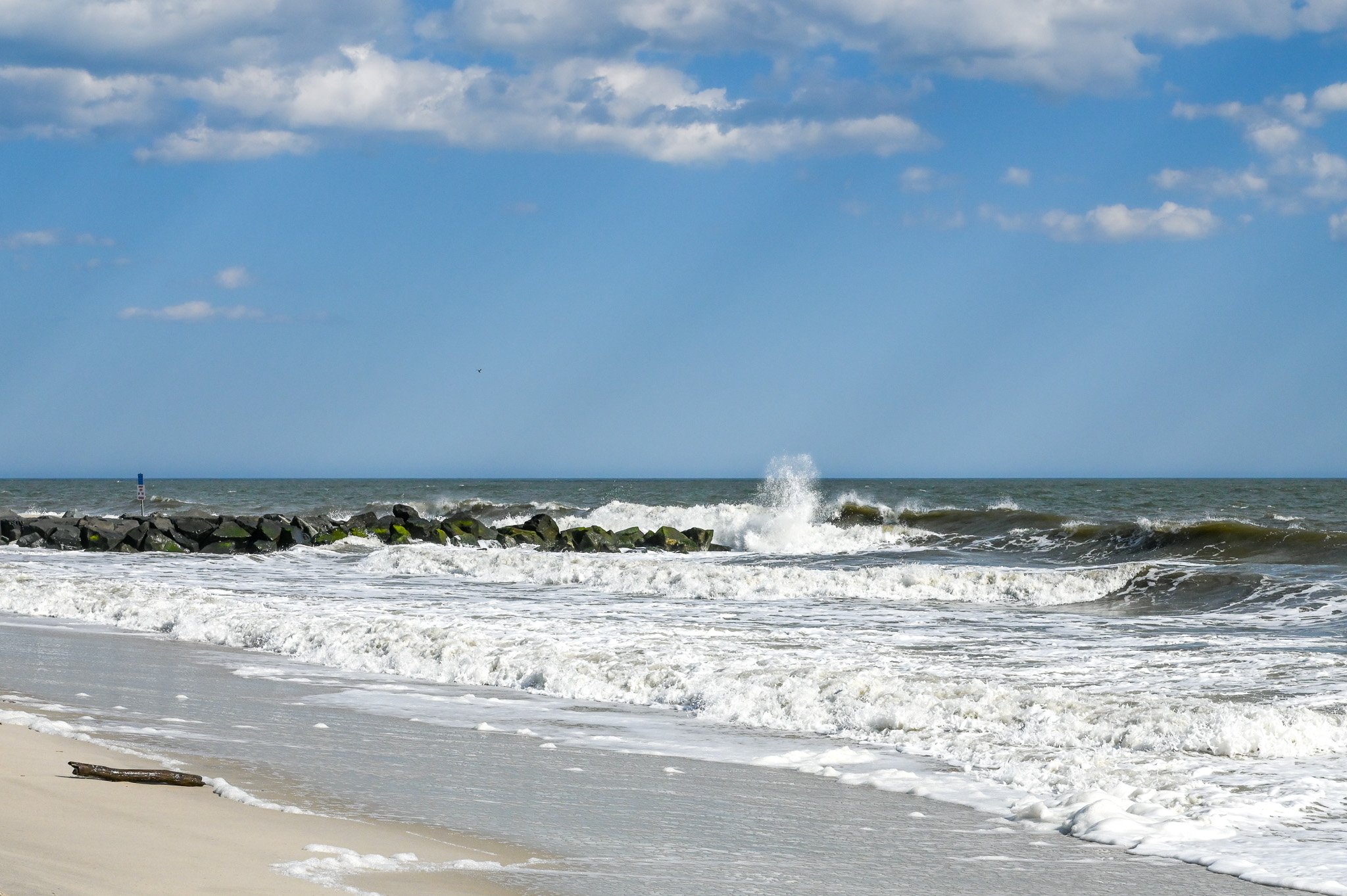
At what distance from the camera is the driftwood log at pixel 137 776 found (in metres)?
5.71

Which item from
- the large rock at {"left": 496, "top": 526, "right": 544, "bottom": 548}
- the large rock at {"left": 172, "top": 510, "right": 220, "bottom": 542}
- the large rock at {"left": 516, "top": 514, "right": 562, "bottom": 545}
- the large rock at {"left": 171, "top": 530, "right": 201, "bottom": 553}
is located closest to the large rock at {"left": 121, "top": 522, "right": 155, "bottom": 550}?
the large rock at {"left": 171, "top": 530, "right": 201, "bottom": 553}

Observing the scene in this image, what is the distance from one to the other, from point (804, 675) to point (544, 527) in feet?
75.7

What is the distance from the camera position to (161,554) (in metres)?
27.9

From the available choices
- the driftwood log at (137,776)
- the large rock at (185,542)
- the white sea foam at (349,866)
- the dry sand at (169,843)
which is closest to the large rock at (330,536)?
the large rock at (185,542)

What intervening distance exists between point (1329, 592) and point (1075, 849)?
13548 millimetres

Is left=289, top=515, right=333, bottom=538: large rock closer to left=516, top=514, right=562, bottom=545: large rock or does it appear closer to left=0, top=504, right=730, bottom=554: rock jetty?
left=0, top=504, right=730, bottom=554: rock jetty

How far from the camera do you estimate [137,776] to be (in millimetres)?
5711

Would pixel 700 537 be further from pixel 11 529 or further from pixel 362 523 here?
pixel 11 529

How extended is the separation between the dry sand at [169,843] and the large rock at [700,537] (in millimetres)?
26670

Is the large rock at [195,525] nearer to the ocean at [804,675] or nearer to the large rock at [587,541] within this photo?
the ocean at [804,675]

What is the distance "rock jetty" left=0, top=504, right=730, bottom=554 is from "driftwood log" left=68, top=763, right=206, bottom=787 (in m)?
24.5

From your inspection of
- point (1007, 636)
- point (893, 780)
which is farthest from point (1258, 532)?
point (893, 780)

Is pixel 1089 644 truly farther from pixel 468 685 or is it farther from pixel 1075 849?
pixel 1075 849

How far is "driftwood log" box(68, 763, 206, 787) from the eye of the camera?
571 centimetres
